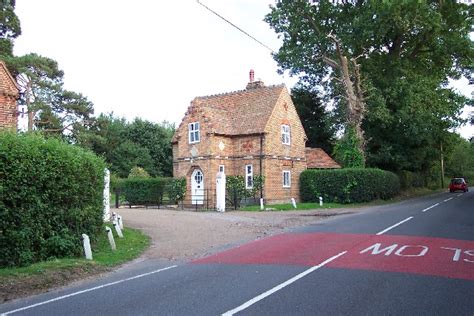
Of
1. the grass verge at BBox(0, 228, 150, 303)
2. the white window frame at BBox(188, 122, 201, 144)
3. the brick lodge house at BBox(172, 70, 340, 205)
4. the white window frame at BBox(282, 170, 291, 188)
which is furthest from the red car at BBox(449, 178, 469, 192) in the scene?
the grass verge at BBox(0, 228, 150, 303)

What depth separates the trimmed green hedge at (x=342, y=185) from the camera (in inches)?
1281

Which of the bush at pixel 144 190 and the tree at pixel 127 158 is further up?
the tree at pixel 127 158

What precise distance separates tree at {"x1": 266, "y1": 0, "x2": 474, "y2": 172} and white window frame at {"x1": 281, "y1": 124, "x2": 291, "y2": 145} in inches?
207

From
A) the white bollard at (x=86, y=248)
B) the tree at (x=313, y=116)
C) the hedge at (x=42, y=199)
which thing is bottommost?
the white bollard at (x=86, y=248)

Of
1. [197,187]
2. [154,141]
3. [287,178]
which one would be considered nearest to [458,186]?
[287,178]

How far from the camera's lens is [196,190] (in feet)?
106

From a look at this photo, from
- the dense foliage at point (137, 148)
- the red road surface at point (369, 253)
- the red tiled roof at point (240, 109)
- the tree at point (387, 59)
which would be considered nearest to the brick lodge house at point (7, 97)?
the red tiled roof at point (240, 109)

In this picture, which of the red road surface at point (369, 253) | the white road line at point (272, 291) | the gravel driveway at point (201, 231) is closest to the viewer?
the white road line at point (272, 291)

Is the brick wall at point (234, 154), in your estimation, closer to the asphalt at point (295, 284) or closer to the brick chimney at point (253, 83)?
the brick chimney at point (253, 83)

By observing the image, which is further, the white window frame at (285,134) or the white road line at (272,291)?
the white window frame at (285,134)

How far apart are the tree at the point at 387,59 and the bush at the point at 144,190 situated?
15315mm

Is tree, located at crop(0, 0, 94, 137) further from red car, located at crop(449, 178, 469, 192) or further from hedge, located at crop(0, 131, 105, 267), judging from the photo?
red car, located at crop(449, 178, 469, 192)

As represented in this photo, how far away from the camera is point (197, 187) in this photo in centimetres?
3250

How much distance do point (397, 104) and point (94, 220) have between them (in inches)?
1209
